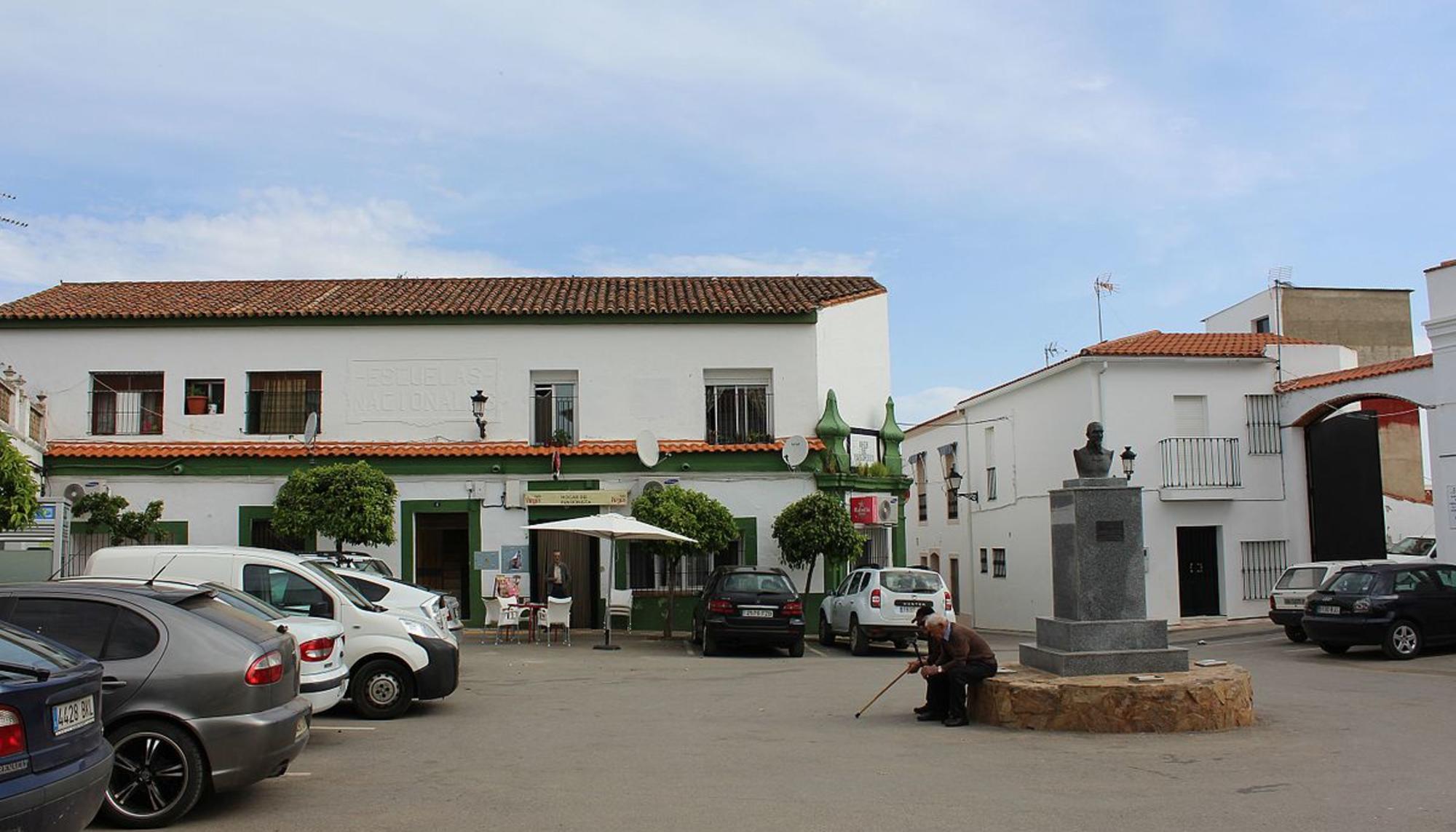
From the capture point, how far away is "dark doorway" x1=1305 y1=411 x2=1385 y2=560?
26.8 m

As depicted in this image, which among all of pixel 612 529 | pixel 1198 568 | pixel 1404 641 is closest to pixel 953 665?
pixel 612 529

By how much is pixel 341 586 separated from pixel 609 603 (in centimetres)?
941

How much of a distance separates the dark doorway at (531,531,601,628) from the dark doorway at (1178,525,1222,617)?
41.9 feet

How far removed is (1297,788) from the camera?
8367 millimetres

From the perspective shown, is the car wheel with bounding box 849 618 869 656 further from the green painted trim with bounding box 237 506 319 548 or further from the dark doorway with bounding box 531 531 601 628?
the green painted trim with bounding box 237 506 319 548

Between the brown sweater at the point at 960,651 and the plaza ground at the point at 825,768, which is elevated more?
the brown sweater at the point at 960,651

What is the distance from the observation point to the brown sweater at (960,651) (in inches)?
461

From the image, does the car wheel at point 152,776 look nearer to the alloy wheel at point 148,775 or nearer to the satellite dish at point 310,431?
the alloy wheel at point 148,775

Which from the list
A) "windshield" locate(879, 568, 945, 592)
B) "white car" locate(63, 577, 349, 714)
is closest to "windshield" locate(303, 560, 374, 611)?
"white car" locate(63, 577, 349, 714)

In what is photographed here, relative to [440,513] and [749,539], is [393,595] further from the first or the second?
[749,539]

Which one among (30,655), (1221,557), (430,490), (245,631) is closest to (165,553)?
(245,631)

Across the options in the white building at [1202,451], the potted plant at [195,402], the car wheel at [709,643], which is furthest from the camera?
the white building at [1202,451]

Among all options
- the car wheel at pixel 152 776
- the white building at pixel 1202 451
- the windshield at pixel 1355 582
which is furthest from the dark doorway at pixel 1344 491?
the car wheel at pixel 152 776

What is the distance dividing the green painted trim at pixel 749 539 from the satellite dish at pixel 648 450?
2.12 m
